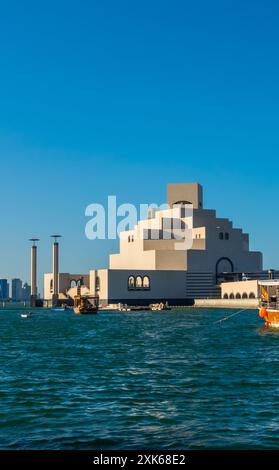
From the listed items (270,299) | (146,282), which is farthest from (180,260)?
(270,299)

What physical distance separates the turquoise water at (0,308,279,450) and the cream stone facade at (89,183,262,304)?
136023 millimetres

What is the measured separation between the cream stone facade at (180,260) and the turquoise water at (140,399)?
136023 mm

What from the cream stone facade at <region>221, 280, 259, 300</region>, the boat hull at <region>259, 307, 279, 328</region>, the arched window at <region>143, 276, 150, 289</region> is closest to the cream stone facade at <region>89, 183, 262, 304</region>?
the arched window at <region>143, 276, 150, 289</region>

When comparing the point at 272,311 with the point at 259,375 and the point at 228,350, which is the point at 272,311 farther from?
the point at 259,375

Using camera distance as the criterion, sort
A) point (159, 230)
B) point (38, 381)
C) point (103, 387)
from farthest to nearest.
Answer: point (159, 230) → point (38, 381) → point (103, 387)

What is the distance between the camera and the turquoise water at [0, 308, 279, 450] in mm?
17062

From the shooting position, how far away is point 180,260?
595 ft

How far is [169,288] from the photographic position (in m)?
180

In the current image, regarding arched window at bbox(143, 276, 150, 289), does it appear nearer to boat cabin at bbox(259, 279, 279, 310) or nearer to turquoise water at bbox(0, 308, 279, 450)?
boat cabin at bbox(259, 279, 279, 310)

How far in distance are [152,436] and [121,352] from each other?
82.4ft

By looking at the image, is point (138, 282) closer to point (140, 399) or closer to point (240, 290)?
point (240, 290)

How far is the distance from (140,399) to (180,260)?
521 ft

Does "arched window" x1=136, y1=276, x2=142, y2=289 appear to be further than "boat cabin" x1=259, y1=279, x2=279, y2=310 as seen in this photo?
Yes

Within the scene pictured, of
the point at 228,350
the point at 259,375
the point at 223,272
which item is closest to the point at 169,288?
the point at 223,272
